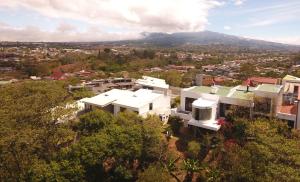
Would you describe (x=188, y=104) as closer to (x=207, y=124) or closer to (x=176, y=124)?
(x=176, y=124)

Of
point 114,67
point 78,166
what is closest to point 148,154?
point 78,166

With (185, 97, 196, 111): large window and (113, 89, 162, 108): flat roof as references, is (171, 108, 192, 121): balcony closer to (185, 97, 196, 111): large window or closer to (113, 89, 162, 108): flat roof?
(185, 97, 196, 111): large window

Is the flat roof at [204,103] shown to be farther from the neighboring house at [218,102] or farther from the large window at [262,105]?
the large window at [262,105]

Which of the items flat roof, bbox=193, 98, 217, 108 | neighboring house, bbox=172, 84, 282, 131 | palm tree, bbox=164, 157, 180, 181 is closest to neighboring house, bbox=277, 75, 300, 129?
neighboring house, bbox=172, 84, 282, 131

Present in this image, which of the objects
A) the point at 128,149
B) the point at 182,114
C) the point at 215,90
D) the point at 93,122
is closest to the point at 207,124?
the point at 182,114

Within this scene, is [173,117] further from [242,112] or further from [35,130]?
[35,130]

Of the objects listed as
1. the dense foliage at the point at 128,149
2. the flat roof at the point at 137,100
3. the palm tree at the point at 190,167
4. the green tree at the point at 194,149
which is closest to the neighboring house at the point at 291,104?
the dense foliage at the point at 128,149
